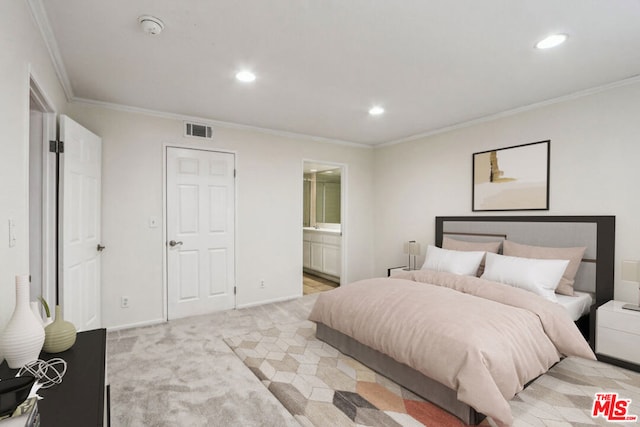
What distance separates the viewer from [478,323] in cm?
205

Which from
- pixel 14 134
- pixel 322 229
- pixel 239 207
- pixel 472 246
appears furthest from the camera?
pixel 322 229

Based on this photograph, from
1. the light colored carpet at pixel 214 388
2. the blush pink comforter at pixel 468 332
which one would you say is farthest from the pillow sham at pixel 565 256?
the blush pink comforter at pixel 468 332

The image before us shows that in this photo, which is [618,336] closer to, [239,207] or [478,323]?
[478,323]

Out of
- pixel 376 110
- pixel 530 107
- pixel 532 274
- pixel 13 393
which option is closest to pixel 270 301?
pixel 376 110

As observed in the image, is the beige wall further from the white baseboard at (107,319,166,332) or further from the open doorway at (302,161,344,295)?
the open doorway at (302,161,344,295)

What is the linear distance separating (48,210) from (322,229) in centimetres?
473

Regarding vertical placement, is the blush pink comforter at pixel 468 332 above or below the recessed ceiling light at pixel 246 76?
below

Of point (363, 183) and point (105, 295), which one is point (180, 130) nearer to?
point (105, 295)

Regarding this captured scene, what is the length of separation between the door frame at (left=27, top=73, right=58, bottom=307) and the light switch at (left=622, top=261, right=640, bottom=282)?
179 inches

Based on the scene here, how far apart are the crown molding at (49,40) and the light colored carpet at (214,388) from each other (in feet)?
7.88

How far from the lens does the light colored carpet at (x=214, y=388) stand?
1.97m

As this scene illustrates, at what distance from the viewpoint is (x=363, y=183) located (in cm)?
540

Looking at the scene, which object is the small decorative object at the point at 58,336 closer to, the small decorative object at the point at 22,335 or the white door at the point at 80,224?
the small decorative object at the point at 22,335

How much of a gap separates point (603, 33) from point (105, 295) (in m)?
4.78
